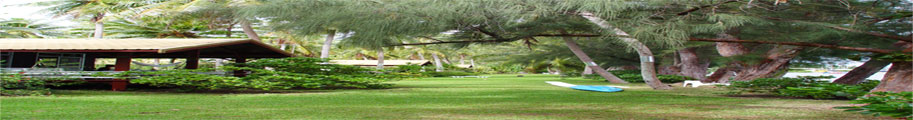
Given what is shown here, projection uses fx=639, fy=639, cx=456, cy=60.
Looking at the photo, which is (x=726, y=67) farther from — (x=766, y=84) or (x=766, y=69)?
(x=766, y=84)

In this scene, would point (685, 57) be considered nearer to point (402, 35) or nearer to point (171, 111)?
point (402, 35)

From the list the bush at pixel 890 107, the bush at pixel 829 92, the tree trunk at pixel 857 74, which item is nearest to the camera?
the bush at pixel 890 107

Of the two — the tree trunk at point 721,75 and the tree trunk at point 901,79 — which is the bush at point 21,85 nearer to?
the tree trunk at point 901,79

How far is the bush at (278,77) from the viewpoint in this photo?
9664 millimetres

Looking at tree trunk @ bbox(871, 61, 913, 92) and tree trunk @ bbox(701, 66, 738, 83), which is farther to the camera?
tree trunk @ bbox(701, 66, 738, 83)

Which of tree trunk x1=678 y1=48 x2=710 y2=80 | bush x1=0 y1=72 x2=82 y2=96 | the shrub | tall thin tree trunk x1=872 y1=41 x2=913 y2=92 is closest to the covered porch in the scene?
bush x1=0 y1=72 x2=82 y2=96

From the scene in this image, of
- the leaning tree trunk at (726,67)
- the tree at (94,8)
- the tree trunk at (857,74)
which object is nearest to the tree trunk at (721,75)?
the leaning tree trunk at (726,67)

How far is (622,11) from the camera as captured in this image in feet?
19.8

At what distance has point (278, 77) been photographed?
10.2 m

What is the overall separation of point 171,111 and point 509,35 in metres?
3.38

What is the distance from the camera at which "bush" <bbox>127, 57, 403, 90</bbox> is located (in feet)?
31.7

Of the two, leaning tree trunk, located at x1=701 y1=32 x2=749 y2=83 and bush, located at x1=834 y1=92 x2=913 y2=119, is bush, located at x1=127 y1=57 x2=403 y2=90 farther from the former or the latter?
bush, located at x1=834 y1=92 x2=913 y2=119

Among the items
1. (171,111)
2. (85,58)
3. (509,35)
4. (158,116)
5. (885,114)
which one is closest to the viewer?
(885,114)

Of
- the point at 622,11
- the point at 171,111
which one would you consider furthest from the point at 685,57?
the point at 171,111
